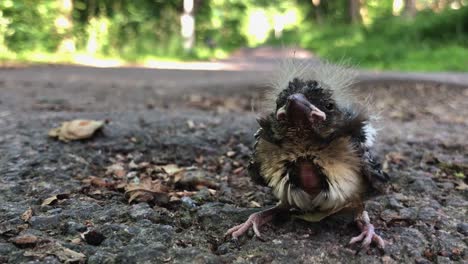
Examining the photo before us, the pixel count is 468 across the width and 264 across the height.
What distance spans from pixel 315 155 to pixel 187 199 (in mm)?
750

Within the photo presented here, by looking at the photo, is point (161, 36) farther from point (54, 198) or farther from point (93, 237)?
point (93, 237)

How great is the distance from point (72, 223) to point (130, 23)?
18179 mm

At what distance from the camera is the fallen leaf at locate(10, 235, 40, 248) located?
1.77 metres

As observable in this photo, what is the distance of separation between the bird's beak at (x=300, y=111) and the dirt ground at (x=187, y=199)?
0.51 m

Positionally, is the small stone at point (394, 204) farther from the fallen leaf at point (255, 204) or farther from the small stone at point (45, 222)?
the small stone at point (45, 222)

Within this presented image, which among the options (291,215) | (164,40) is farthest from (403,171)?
(164,40)

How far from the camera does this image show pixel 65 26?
15.7 metres

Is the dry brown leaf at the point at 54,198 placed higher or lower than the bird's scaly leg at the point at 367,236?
higher

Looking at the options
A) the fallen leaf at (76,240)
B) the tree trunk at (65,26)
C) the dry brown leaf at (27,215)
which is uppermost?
the tree trunk at (65,26)

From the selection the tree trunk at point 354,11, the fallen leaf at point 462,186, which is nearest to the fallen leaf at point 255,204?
the fallen leaf at point 462,186

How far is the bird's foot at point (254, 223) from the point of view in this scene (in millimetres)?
1969

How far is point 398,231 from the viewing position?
82.9 inches

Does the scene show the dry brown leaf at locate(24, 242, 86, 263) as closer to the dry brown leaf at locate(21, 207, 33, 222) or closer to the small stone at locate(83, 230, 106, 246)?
the small stone at locate(83, 230, 106, 246)

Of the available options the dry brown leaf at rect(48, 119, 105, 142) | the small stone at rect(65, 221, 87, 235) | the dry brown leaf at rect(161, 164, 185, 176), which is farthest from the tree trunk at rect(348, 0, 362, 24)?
the small stone at rect(65, 221, 87, 235)
